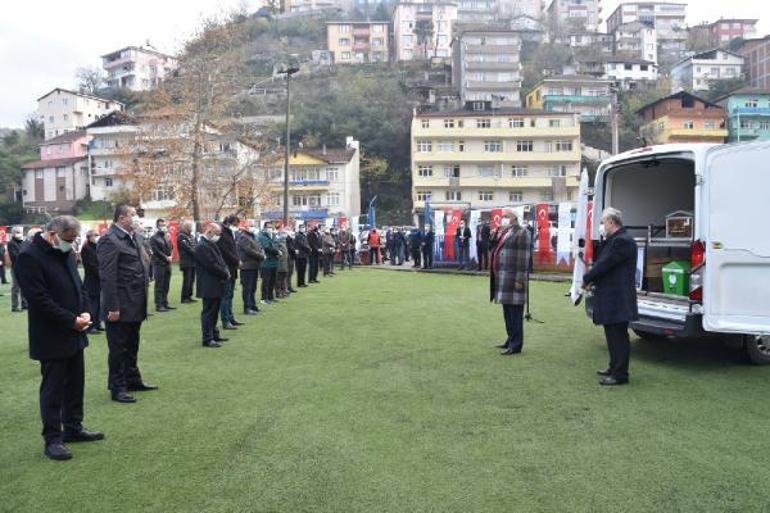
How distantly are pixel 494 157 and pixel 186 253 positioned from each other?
5580cm

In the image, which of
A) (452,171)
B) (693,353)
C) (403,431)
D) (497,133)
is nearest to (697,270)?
(693,353)

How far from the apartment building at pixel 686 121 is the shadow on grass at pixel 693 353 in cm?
6749

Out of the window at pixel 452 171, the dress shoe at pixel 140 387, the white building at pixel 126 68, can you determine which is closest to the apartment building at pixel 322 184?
the window at pixel 452 171

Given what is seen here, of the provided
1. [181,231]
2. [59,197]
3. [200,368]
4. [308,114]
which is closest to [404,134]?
[308,114]

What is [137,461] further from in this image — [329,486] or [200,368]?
[200,368]

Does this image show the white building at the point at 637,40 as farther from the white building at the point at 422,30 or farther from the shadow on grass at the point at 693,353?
the shadow on grass at the point at 693,353

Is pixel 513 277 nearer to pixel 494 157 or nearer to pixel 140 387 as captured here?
pixel 140 387

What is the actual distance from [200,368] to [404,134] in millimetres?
68859

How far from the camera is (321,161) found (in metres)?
65.6

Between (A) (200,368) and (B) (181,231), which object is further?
(B) (181,231)

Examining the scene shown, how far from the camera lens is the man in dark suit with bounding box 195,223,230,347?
950cm

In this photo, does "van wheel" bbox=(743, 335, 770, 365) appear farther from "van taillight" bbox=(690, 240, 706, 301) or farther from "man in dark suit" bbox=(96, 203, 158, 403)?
"man in dark suit" bbox=(96, 203, 158, 403)

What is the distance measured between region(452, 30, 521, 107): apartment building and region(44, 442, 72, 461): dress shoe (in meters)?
92.7

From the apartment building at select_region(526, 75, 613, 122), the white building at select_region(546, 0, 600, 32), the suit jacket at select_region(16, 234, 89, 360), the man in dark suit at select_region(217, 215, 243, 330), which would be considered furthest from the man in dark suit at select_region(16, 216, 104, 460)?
the white building at select_region(546, 0, 600, 32)
